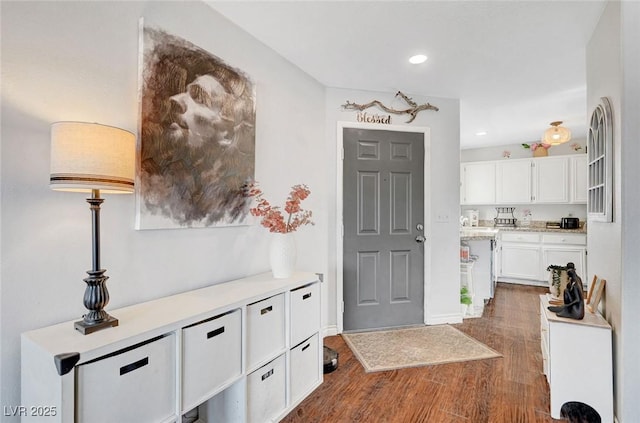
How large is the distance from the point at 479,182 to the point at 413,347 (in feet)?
13.9

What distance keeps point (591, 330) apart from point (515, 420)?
66 cm

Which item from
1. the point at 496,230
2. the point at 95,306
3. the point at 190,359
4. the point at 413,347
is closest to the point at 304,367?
the point at 190,359

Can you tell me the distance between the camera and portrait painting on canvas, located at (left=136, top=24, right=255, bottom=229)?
1621mm

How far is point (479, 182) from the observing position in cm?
611

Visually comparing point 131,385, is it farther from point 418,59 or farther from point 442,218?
point 442,218

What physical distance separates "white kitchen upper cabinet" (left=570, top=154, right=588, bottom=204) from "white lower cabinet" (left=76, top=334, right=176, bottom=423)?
6.07 metres

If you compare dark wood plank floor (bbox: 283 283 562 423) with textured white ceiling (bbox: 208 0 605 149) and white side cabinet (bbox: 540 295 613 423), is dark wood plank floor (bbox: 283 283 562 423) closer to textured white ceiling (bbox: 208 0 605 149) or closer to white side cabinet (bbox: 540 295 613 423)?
white side cabinet (bbox: 540 295 613 423)

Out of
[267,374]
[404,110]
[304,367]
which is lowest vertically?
[304,367]

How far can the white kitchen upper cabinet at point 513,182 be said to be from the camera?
18.4 ft

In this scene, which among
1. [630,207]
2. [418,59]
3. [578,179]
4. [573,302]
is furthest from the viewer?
[578,179]

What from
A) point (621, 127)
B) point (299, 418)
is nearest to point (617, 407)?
point (621, 127)

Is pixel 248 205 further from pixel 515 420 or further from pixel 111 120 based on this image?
pixel 515 420

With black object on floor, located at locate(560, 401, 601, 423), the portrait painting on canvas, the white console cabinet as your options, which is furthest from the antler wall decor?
black object on floor, located at locate(560, 401, 601, 423)

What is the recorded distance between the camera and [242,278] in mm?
2180
